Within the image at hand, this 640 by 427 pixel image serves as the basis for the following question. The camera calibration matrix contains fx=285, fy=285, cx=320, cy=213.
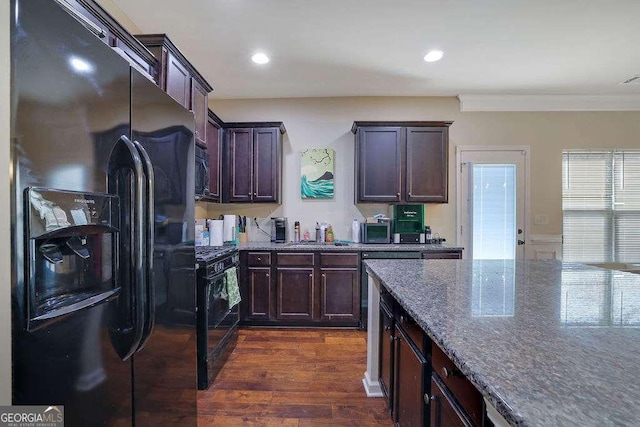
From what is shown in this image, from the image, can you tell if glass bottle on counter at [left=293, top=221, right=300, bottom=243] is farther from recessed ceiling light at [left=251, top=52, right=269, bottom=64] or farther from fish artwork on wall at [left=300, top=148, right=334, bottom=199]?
recessed ceiling light at [left=251, top=52, right=269, bottom=64]

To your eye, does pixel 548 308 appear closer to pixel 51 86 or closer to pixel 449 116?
pixel 51 86

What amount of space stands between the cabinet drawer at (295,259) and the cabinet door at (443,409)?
2.25 m

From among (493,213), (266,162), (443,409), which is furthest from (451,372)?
(493,213)

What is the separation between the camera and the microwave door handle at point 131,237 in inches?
35.9

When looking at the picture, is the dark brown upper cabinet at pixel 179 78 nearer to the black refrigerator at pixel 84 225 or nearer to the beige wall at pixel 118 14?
the beige wall at pixel 118 14

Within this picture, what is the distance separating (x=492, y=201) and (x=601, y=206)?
1.53 meters

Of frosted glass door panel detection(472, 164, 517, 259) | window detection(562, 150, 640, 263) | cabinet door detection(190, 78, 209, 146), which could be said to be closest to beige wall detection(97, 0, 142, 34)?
cabinet door detection(190, 78, 209, 146)

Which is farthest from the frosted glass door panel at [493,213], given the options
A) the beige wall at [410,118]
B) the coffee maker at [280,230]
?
the coffee maker at [280,230]

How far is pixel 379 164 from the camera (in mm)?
3570

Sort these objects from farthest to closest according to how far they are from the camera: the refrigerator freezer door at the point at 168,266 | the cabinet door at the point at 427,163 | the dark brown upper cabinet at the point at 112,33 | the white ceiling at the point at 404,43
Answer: the cabinet door at the point at 427,163 → the white ceiling at the point at 404,43 → the dark brown upper cabinet at the point at 112,33 → the refrigerator freezer door at the point at 168,266

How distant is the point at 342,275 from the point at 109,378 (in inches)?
100

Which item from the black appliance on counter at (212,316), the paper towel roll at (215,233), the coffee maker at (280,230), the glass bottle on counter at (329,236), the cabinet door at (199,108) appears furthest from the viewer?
the glass bottle on counter at (329,236)

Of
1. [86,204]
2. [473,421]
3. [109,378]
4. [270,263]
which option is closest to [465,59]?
[270,263]

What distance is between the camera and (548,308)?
1.12 metres
